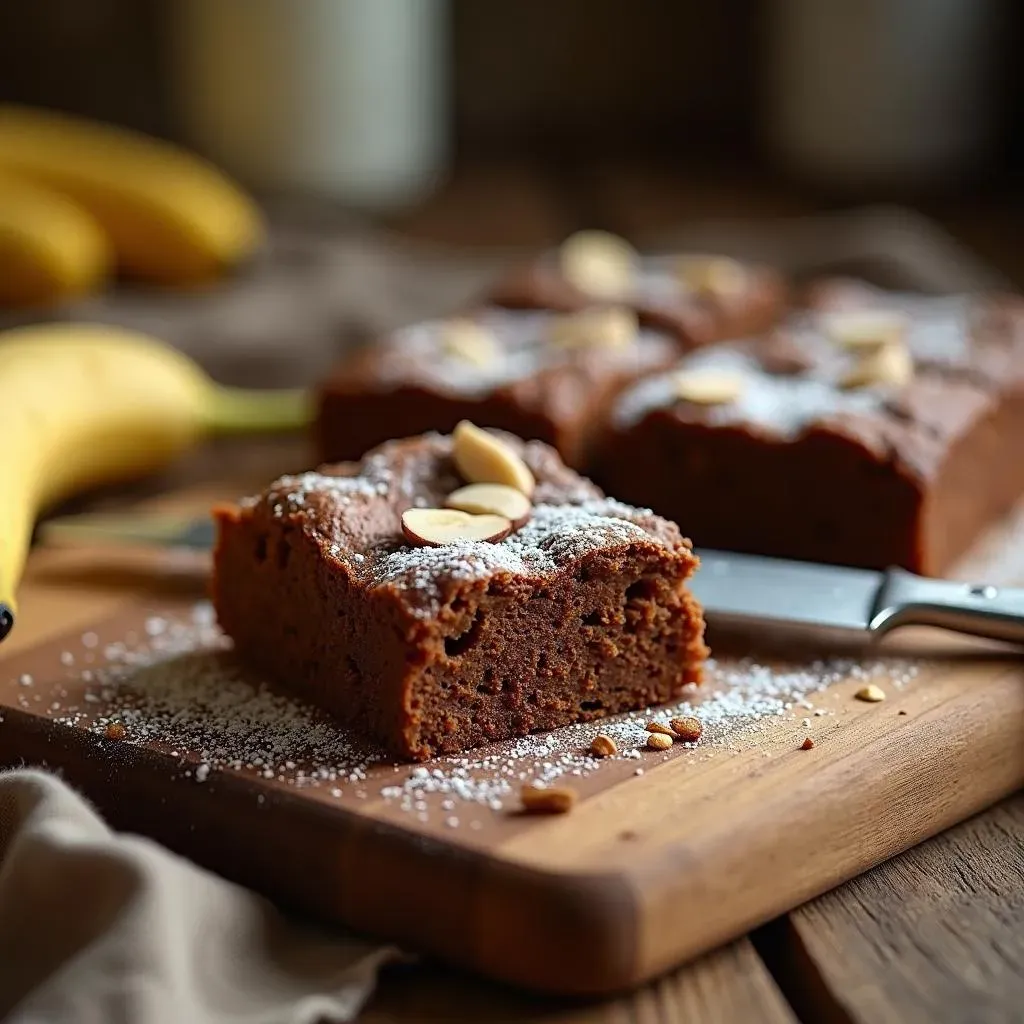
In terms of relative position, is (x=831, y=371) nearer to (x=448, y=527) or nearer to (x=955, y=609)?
(x=955, y=609)

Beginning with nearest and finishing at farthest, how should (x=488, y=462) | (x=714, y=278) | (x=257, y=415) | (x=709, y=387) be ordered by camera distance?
(x=488, y=462) → (x=709, y=387) → (x=257, y=415) → (x=714, y=278)

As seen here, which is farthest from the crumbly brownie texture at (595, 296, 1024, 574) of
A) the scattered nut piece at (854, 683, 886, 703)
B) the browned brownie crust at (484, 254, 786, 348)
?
the scattered nut piece at (854, 683, 886, 703)

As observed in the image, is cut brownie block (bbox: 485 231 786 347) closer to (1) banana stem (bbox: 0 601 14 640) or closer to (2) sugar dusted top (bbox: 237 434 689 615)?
(2) sugar dusted top (bbox: 237 434 689 615)

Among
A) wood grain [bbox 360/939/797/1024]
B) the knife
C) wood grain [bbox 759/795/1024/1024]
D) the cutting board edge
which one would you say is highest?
the knife

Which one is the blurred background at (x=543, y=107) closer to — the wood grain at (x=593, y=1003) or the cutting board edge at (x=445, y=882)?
the cutting board edge at (x=445, y=882)

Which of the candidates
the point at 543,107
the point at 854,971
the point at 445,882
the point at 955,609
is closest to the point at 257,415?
the point at 955,609

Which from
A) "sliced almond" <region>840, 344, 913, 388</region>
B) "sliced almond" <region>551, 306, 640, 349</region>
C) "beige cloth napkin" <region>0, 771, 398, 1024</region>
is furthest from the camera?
"sliced almond" <region>551, 306, 640, 349</region>

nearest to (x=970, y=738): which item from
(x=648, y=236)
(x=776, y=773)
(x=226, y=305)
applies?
(x=776, y=773)

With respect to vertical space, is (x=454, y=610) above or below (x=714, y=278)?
below
